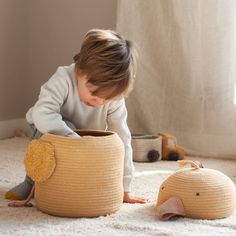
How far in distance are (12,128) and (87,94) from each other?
48.6 inches

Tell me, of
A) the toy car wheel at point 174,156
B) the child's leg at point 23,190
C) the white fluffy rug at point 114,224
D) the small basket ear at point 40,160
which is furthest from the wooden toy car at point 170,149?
the small basket ear at point 40,160

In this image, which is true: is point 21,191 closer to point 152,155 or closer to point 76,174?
point 76,174

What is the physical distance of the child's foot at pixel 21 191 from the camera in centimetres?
137

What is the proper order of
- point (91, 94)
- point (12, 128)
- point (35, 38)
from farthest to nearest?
point (35, 38)
point (12, 128)
point (91, 94)

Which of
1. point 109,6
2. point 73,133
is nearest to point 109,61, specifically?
point 73,133

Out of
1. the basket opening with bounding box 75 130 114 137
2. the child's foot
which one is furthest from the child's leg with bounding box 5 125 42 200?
the basket opening with bounding box 75 130 114 137

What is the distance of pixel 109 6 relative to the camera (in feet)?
7.80

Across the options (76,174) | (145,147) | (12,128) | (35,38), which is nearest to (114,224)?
(76,174)

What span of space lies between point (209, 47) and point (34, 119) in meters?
1.00

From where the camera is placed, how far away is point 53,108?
51.3 inches

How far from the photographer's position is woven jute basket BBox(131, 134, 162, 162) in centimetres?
199

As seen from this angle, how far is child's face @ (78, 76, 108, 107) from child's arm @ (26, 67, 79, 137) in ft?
0.13

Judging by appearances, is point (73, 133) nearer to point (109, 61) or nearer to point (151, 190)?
point (109, 61)

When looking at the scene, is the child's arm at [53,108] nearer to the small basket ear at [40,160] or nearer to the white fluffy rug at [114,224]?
the small basket ear at [40,160]
